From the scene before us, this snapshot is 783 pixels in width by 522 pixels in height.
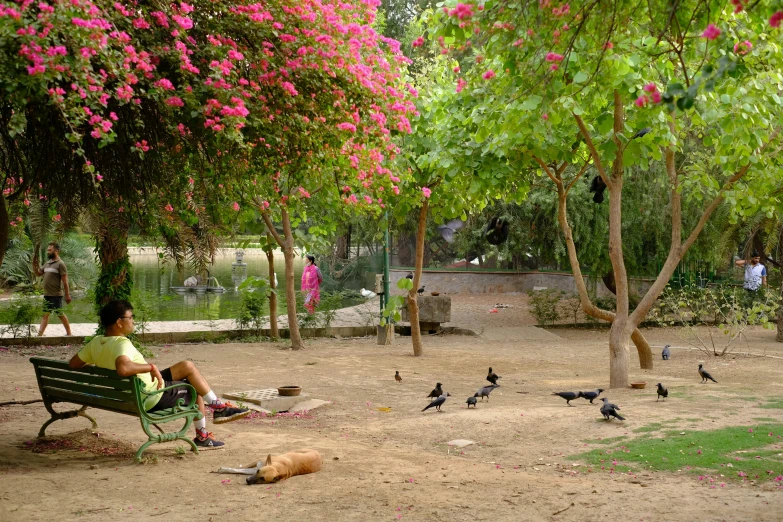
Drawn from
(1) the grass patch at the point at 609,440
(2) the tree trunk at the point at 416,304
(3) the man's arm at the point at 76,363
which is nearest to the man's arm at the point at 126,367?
(3) the man's arm at the point at 76,363

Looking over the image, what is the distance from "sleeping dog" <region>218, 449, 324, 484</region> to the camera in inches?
229

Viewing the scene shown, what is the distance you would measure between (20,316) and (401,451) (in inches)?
384

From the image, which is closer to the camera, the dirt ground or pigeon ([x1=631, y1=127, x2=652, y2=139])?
the dirt ground

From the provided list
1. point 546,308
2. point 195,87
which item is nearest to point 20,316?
point 195,87

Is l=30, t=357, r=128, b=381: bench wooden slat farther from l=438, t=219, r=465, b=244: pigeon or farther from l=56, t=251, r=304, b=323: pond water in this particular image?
l=438, t=219, r=465, b=244: pigeon

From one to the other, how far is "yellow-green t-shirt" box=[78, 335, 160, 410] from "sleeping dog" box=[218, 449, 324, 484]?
0.86 m

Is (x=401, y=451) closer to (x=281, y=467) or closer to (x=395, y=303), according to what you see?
(x=281, y=467)

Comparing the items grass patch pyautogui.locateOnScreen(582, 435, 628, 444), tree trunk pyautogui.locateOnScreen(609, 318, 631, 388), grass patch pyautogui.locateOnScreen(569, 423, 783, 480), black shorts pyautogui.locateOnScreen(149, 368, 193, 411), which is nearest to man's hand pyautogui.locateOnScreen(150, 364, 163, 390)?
black shorts pyautogui.locateOnScreen(149, 368, 193, 411)

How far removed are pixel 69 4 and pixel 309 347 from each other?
1114 cm

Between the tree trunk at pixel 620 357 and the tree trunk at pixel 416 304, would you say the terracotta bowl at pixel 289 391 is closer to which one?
the tree trunk at pixel 620 357

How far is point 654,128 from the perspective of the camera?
9477mm

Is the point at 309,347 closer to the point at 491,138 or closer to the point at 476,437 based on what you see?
the point at 491,138

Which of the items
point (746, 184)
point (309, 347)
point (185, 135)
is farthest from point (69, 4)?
Answer: point (309, 347)

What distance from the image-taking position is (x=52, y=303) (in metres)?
15.2
